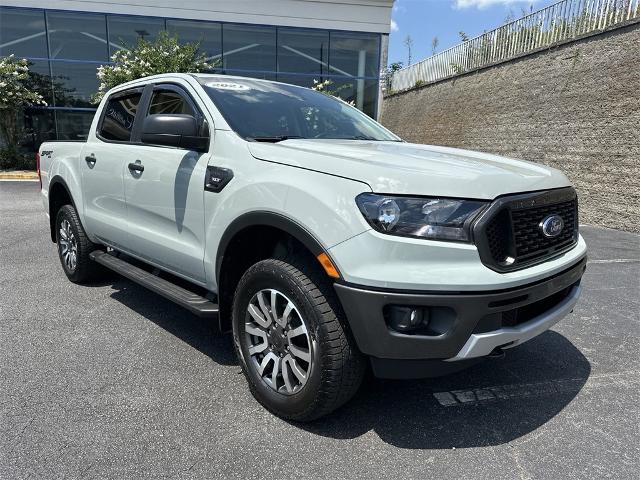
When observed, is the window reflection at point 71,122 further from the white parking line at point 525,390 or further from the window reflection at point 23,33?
the white parking line at point 525,390

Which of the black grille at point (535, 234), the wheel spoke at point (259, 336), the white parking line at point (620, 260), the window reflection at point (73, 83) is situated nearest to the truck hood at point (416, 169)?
the black grille at point (535, 234)

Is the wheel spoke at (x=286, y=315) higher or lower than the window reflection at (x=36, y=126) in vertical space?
lower

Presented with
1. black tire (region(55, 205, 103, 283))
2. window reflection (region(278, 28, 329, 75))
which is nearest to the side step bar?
black tire (region(55, 205, 103, 283))

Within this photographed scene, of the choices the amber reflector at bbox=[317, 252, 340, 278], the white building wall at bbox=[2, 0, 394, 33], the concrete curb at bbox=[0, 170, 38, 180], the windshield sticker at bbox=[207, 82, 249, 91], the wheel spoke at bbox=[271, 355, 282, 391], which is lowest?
the concrete curb at bbox=[0, 170, 38, 180]

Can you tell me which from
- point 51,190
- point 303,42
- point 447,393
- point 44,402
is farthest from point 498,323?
point 303,42

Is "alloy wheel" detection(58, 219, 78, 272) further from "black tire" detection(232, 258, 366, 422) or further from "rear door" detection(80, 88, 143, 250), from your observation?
"black tire" detection(232, 258, 366, 422)

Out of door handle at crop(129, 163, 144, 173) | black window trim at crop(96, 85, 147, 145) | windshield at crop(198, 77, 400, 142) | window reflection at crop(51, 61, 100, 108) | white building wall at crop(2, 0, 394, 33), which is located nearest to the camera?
windshield at crop(198, 77, 400, 142)

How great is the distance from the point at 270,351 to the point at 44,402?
1326 mm

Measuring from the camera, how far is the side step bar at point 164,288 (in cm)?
292

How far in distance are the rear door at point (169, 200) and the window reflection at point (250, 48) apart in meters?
17.8

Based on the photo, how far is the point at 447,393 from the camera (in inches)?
113

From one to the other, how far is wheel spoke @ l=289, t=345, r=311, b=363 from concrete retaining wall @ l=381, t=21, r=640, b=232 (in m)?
8.75

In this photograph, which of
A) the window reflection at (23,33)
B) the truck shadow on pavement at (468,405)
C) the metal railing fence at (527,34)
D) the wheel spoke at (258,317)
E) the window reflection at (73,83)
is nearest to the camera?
the truck shadow on pavement at (468,405)

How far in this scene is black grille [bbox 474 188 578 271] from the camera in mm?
2121
